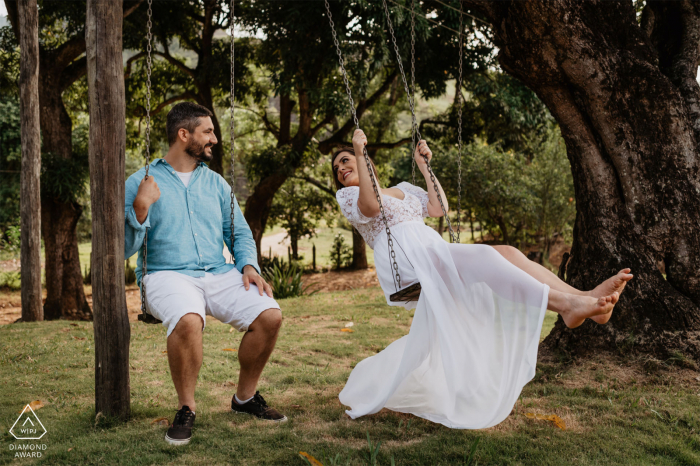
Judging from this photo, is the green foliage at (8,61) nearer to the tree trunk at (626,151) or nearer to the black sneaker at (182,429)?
the tree trunk at (626,151)

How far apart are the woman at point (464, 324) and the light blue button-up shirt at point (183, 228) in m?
0.78

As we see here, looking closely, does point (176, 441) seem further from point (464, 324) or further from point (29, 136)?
point (29, 136)

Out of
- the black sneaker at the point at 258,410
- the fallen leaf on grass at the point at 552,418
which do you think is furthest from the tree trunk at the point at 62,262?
the fallen leaf on grass at the point at 552,418

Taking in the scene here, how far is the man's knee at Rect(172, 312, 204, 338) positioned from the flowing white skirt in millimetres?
844

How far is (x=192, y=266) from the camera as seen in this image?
9.07ft

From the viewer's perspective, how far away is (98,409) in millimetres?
2678

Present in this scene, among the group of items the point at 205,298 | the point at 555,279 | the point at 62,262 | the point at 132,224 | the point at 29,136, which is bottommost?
the point at 62,262

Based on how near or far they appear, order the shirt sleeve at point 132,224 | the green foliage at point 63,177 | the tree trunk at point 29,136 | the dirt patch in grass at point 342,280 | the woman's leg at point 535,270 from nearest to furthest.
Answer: the woman's leg at point 535,270 → the shirt sleeve at point 132,224 → the tree trunk at point 29,136 → the green foliage at point 63,177 → the dirt patch in grass at point 342,280

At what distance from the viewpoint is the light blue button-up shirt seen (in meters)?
2.74

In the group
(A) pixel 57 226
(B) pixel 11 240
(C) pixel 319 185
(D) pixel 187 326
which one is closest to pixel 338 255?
(C) pixel 319 185

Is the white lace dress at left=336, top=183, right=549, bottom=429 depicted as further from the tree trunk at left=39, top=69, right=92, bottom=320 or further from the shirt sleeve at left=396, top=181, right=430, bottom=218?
the tree trunk at left=39, top=69, right=92, bottom=320

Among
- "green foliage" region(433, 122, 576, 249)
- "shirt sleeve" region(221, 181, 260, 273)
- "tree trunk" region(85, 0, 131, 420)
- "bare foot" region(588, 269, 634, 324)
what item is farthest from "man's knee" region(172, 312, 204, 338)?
"green foliage" region(433, 122, 576, 249)

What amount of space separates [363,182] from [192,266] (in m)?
0.98

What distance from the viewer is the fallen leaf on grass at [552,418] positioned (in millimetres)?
2604
